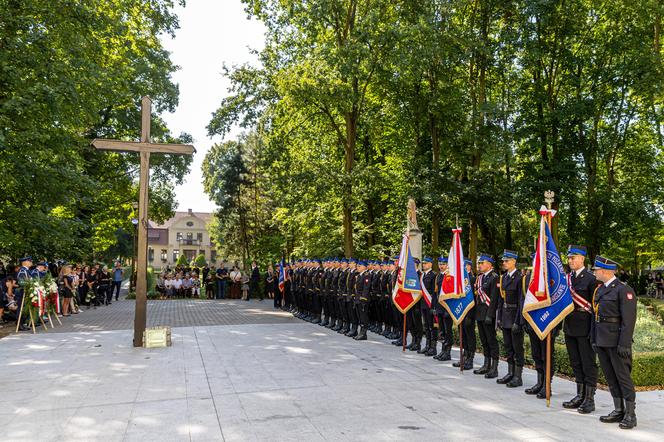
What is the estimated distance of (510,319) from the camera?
7.92 m

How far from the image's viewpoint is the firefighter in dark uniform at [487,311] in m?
8.34

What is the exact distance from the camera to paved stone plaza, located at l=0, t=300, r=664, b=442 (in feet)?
18.4

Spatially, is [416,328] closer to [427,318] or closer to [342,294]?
[427,318]

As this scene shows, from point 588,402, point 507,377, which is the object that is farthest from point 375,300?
point 588,402

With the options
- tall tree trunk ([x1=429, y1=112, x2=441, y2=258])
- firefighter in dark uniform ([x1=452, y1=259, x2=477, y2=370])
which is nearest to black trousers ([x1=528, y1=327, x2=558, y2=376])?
firefighter in dark uniform ([x1=452, y1=259, x2=477, y2=370])

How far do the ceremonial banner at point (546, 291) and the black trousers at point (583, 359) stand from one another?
33cm

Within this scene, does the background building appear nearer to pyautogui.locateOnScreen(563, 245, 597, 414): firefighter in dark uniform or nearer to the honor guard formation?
the honor guard formation

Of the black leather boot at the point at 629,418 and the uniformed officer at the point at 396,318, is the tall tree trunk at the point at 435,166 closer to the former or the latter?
the uniformed officer at the point at 396,318

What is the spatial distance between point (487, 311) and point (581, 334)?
184cm

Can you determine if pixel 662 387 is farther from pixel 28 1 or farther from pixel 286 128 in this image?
pixel 286 128

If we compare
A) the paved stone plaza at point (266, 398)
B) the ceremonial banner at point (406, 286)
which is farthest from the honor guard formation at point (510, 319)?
the paved stone plaza at point (266, 398)

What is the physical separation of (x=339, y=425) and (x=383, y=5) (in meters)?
18.2

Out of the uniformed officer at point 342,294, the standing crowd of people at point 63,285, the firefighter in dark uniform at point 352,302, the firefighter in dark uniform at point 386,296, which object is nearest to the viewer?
the firefighter in dark uniform at point 386,296

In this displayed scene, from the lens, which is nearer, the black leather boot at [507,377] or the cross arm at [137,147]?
the black leather boot at [507,377]
